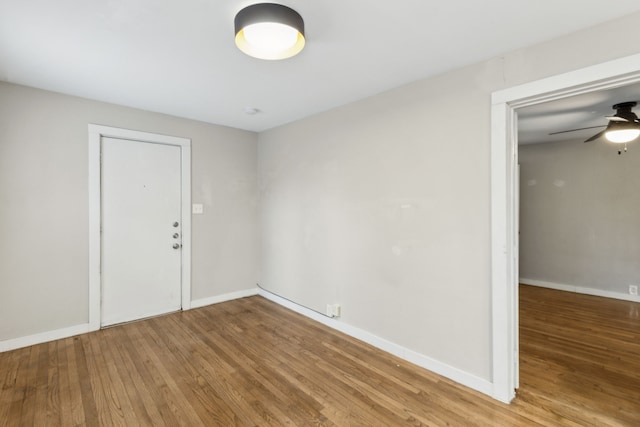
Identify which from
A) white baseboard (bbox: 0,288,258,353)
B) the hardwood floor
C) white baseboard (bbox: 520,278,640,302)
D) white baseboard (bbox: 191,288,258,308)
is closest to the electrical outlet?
the hardwood floor

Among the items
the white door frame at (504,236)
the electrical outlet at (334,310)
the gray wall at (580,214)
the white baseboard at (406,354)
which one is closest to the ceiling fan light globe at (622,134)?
the gray wall at (580,214)

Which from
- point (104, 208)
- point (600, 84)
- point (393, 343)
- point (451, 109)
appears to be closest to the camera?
point (600, 84)

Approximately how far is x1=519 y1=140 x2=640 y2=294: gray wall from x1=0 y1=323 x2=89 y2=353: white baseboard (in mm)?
6509

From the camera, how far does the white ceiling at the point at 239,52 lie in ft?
5.24

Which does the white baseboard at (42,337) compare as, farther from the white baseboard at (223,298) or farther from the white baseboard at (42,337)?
the white baseboard at (223,298)

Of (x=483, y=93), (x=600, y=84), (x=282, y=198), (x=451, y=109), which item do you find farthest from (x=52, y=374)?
(x=600, y=84)

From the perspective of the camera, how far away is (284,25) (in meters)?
1.56

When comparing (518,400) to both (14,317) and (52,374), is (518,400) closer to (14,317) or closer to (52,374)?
(52,374)

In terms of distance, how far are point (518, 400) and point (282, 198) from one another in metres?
3.09

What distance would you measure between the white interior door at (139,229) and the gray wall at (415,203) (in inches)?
61.9

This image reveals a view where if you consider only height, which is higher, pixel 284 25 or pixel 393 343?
Result: pixel 284 25

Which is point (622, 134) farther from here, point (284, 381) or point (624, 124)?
point (284, 381)

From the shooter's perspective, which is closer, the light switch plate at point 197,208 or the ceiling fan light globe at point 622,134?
the ceiling fan light globe at point 622,134

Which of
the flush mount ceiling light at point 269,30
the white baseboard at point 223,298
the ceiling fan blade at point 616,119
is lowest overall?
the white baseboard at point 223,298
